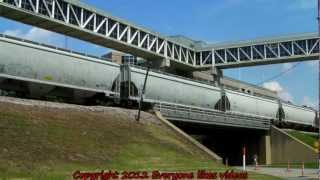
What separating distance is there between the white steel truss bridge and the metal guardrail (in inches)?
1400

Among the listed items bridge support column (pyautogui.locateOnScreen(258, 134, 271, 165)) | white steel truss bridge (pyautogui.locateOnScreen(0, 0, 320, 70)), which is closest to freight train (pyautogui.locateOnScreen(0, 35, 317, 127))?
bridge support column (pyautogui.locateOnScreen(258, 134, 271, 165))

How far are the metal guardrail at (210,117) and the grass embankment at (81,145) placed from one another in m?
8.18

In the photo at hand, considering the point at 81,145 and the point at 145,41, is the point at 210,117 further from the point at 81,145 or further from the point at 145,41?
the point at 145,41

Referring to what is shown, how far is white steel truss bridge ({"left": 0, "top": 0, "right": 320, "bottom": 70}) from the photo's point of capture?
84.2 m

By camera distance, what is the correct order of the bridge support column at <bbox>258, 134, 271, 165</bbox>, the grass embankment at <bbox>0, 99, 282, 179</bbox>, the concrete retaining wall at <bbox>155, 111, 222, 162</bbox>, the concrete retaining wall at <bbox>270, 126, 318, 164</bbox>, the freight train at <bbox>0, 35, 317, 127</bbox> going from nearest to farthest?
1. the grass embankment at <bbox>0, 99, 282, 179</bbox>
2. the freight train at <bbox>0, 35, 317, 127</bbox>
3. the concrete retaining wall at <bbox>155, 111, 222, 162</bbox>
4. the concrete retaining wall at <bbox>270, 126, 318, 164</bbox>
5. the bridge support column at <bbox>258, 134, 271, 165</bbox>

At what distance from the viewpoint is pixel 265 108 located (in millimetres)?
75188

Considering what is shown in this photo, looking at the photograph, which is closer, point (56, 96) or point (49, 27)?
point (56, 96)

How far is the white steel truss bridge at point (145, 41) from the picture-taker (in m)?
84.2

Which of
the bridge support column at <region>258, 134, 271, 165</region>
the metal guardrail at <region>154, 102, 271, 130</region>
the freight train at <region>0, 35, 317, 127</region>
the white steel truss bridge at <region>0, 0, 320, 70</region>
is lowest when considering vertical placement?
the bridge support column at <region>258, 134, 271, 165</region>

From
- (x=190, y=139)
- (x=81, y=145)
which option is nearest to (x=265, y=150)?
(x=190, y=139)

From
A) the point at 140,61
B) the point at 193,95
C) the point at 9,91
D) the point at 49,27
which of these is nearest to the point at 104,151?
the point at 9,91

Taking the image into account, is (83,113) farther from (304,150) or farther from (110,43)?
(110,43)

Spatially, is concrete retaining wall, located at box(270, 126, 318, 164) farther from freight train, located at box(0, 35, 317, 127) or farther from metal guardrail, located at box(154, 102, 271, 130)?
freight train, located at box(0, 35, 317, 127)

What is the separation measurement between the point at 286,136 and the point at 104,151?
4266 cm
